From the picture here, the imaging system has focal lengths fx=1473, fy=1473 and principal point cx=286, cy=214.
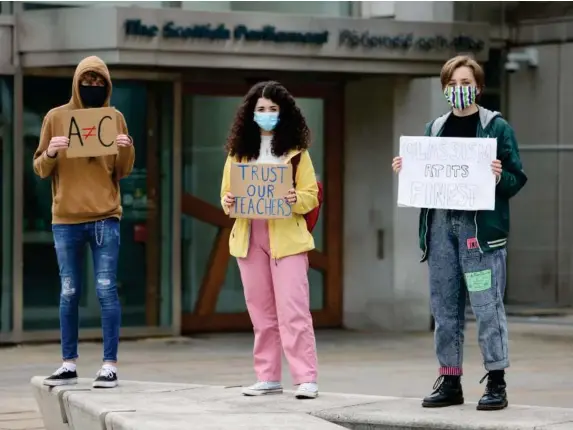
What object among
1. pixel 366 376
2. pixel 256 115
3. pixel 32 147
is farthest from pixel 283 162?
pixel 32 147

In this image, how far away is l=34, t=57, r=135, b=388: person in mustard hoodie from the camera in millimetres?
8391

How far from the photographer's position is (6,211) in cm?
1320

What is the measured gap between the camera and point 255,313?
8.23m

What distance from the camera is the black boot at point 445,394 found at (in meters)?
7.73

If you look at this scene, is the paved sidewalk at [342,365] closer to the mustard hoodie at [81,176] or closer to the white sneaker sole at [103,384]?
the white sneaker sole at [103,384]

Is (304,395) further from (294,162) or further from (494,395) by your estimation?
(294,162)

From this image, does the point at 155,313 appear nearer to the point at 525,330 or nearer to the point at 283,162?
the point at 525,330

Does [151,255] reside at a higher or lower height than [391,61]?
lower

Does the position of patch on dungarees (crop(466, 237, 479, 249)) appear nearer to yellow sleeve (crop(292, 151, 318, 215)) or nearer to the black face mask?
yellow sleeve (crop(292, 151, 318, 215))

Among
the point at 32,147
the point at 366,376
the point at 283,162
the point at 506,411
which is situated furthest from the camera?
the point at 32,147

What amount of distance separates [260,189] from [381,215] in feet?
22.2

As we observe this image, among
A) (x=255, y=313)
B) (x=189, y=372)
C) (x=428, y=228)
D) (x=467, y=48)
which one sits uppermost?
(x=467, y=48)

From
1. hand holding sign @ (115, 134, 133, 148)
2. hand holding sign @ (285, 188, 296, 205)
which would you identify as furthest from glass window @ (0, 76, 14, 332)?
hand holding sign @ (285, 188, 296, 205)

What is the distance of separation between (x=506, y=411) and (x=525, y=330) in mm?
7557
